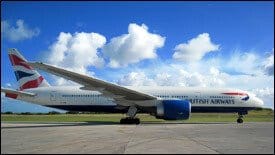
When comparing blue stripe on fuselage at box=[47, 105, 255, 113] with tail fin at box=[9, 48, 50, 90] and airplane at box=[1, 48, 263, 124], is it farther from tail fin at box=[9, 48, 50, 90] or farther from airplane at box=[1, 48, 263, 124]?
tail fin at box=[9, 48, 50, 90]

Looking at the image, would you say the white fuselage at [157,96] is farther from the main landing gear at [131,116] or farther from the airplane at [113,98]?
the main landing gear at [131,116]

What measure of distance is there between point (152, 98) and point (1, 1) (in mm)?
17309

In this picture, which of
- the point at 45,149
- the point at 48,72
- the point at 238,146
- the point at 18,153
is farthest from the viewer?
the point at 48,72

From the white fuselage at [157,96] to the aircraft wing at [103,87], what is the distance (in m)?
2.47

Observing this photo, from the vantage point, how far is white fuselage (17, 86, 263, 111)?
28688 millimetres

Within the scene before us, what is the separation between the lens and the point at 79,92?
95.2ft

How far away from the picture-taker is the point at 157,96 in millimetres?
28828

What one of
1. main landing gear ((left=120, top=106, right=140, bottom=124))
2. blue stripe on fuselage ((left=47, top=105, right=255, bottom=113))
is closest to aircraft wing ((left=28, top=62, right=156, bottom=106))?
main landing gear ((left=120, top=106, right=140, bottom=124))

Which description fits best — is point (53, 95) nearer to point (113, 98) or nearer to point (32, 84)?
point (32, 84)

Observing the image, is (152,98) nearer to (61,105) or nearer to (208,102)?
(208,102)

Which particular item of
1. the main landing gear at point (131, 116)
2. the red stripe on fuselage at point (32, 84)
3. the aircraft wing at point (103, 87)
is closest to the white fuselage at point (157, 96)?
the red stripe on fuselage at point (32, 84)

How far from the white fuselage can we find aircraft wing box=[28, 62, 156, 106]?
A: 2.47 m

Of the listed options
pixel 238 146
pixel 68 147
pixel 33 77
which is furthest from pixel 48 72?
pixel 238 146

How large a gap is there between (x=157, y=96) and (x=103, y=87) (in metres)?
5.56
